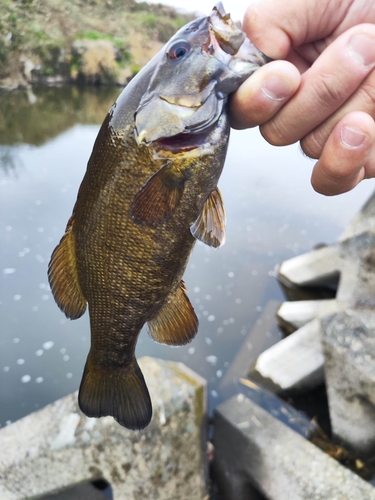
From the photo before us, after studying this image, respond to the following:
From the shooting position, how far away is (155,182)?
1.07 meters

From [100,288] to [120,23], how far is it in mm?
30060

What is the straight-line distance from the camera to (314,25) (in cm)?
144

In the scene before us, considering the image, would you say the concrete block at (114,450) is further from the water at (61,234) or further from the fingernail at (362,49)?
the fingernail at (362,49)

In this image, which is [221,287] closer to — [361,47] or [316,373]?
[316,373]

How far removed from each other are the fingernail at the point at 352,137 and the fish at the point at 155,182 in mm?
370

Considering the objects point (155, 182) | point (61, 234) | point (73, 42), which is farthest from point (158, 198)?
point (73, 42)

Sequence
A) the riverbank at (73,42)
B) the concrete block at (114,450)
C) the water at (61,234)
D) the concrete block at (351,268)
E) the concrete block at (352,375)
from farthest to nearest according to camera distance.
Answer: the riverbank at (73,42) → the water at (61,234) → the concrete block at (351,268) → the concrete block at (352,375) → the concrete block at (114,450)

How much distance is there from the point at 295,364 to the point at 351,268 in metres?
1.27

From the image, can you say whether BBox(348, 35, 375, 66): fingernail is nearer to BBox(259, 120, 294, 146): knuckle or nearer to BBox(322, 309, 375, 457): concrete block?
BBox(259, 120, 294, 146): knuckle

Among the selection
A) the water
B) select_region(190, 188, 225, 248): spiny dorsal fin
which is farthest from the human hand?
the water

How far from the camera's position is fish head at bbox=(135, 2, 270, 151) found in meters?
1.06

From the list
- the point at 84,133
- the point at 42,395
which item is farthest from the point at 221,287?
the point at 84,133

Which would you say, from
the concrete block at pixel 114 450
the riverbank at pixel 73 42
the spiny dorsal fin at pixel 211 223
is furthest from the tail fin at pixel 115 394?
the riverbank at pixel 73 42

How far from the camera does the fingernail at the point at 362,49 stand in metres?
1.11
